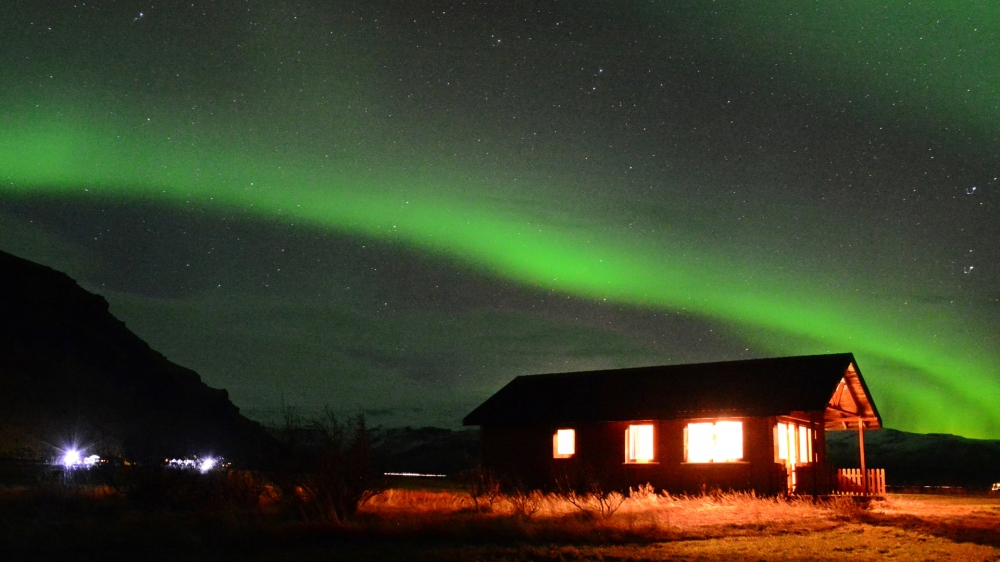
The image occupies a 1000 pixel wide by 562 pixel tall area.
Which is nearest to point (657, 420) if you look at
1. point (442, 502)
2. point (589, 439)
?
point (589, 439)

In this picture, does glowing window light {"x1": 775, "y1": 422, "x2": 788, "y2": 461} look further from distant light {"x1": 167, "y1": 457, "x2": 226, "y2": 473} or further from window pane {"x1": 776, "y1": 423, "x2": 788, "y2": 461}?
distant light {"x1": 167, "y1": 457, "x2": 226, "y2": 473}

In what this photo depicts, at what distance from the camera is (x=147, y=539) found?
15594 mm

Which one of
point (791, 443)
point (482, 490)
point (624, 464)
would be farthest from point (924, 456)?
point (482, 490)

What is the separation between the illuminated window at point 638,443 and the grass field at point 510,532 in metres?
5.17

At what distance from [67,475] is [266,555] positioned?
20.4 metres

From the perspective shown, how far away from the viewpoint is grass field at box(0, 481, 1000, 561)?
13.5 metres

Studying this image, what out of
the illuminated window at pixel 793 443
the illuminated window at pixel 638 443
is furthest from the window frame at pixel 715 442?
the illuminated window at pixel 638 443

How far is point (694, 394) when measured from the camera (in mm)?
27875

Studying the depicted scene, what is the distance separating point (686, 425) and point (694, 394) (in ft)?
3.97

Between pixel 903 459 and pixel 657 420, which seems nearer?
pixel 657 420

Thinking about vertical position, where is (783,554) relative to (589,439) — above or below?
below

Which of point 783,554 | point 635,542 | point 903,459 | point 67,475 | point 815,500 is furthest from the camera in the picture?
point 903,459

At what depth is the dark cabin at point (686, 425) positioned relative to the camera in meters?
25.7

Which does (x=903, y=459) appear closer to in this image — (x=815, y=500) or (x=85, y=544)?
(x=815, y=500)
